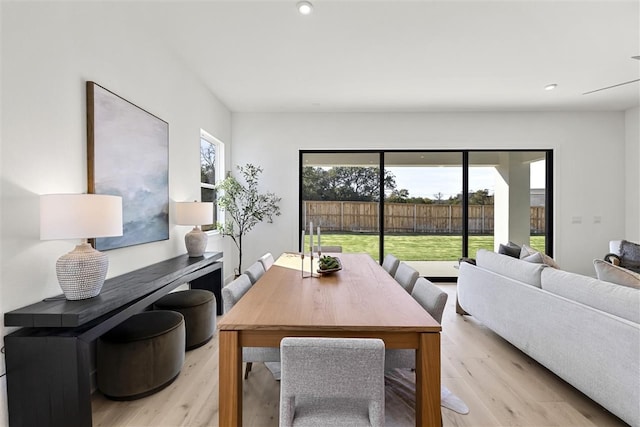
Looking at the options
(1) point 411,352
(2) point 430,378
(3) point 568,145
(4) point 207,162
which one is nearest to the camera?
(2) point 430,378

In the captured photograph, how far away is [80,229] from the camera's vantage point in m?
1.56

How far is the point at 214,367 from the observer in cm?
238

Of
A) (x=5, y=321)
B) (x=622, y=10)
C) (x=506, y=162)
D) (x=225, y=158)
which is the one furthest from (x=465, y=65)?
(x=5, y=321)

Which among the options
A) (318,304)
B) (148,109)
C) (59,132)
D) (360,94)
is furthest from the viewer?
(360,94)

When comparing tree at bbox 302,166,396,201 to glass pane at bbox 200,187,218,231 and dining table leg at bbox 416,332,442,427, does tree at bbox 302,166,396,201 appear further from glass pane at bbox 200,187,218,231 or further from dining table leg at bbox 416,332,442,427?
dining table leg at bbox 416,332,442,427

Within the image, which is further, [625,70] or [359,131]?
[359,131]

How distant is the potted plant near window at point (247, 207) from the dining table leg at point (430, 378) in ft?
12.0

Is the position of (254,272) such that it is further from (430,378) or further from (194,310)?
(430,378)

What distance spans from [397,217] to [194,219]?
131 inches

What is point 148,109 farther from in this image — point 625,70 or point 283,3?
point 625,70

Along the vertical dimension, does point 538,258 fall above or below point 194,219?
below

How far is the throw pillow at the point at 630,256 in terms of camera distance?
3564 millimetres

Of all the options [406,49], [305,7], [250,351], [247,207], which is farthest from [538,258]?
[247,207]

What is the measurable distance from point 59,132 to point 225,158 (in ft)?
9.89
